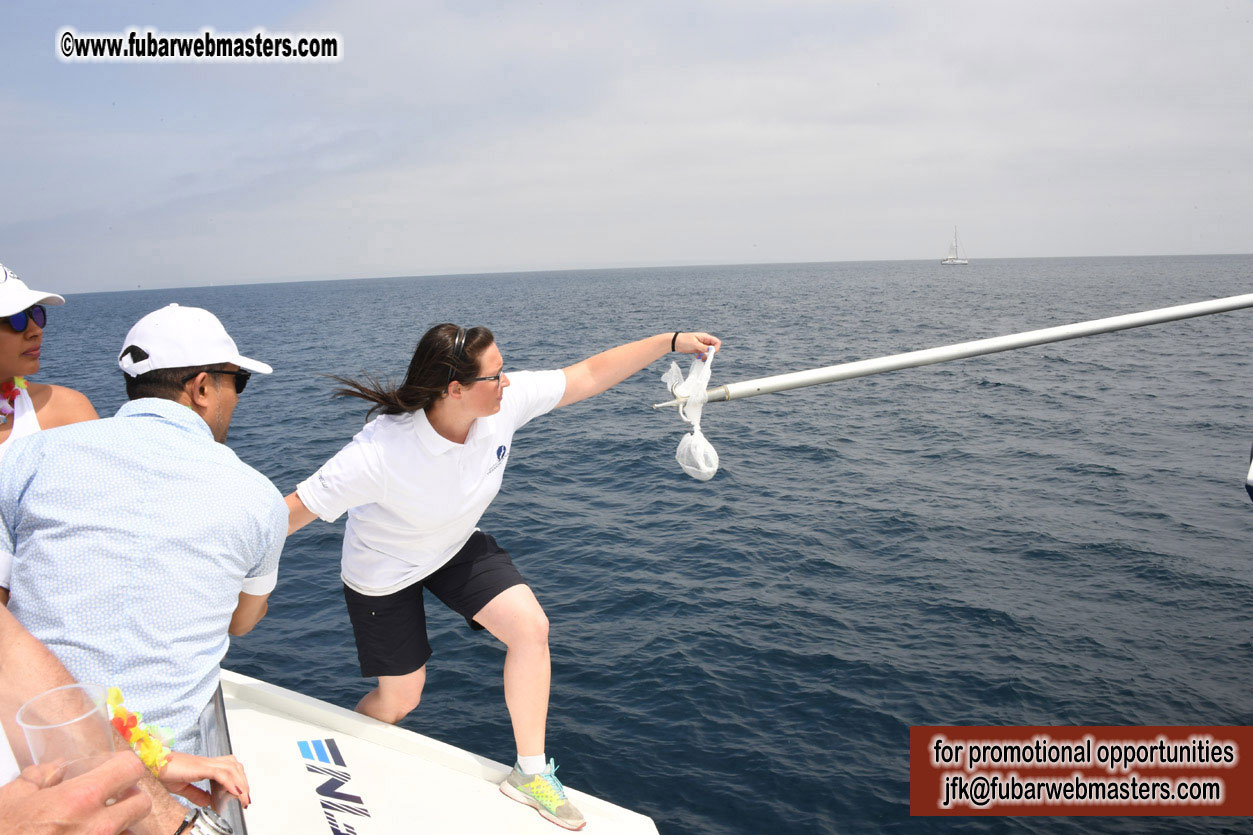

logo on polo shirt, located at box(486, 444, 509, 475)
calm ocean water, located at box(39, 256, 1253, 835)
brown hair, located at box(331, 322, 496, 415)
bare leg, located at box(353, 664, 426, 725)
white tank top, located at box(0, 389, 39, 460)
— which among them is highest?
brown hair, located at box(331, 322, 496, 415)

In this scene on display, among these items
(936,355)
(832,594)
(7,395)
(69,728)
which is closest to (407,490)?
(7,395)

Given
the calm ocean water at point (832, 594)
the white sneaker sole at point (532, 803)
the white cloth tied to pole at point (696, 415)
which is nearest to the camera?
the white sneaker sole at point (532, 803)

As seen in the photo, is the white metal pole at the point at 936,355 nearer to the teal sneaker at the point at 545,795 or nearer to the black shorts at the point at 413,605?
the black shorts at the point at 413,605

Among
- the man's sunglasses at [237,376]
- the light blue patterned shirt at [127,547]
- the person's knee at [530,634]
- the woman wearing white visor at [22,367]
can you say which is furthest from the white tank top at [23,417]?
the person's knee at [530,634]

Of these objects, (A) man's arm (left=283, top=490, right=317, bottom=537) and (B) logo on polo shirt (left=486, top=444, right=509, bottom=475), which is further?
(B) logo on polo shirt (left=486, top=444, right=509, bottom=475)

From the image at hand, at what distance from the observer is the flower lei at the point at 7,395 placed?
3.09m

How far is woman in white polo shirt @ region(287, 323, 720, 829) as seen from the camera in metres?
3.34

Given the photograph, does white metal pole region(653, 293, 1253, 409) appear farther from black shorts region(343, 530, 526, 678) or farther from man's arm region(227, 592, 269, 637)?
man's arm region(227, 592, 269, 637)

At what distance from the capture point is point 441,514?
11.5ft

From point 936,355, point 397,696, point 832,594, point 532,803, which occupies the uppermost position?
point 936,355

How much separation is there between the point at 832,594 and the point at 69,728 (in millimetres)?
8786

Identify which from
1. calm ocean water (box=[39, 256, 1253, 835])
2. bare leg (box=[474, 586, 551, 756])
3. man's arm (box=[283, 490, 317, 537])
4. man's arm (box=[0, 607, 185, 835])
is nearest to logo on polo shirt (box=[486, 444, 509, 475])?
bare leg (box=[474, 586, 551, 756])

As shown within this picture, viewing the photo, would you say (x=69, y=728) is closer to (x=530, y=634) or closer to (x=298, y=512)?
(x=298, y=512)

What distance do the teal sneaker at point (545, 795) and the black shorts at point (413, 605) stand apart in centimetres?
73
